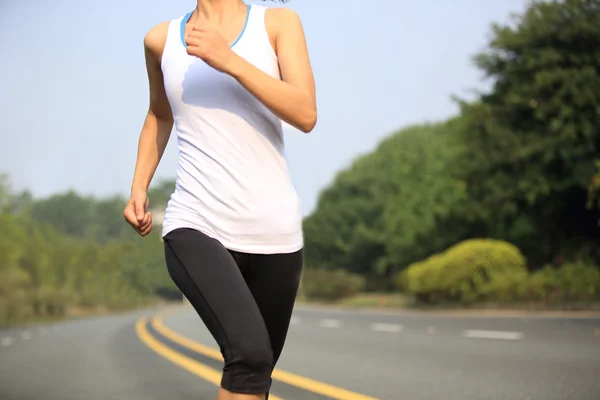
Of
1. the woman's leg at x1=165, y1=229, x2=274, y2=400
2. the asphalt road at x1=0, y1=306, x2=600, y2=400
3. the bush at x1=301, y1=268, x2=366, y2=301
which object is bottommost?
the bush at x1=301, y1=268, x2=366, y2=301

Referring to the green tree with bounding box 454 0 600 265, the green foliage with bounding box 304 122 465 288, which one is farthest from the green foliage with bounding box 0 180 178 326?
the green foliage with bounding box 304 122 465 288

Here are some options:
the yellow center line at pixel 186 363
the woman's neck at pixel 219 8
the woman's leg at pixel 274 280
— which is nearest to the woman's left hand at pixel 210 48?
the woman's neck at pixel 219 8

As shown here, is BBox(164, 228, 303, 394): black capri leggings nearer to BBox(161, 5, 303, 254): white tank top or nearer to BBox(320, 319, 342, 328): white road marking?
BBox(161, 5, 303, 254): white tank top

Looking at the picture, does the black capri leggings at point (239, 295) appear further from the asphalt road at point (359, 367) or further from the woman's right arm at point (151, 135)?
the asphalt road at point (359, 367)

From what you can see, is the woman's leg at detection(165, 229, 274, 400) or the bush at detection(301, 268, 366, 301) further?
the bush at detection(301, 268, 366, 301)

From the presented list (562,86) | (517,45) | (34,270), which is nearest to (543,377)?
(562,86)

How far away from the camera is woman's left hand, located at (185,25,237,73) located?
8.84 feet

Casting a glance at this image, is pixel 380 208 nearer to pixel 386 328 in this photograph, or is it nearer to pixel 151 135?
pixel 386 328

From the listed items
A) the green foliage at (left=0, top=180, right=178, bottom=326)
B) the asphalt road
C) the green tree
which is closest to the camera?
the asphalt road

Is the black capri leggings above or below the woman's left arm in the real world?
below

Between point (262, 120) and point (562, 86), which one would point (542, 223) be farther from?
point (262, 120)

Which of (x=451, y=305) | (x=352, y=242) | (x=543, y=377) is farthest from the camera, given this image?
(x=352, y=242)

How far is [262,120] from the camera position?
3.02 meters

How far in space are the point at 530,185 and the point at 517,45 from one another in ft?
15.0
